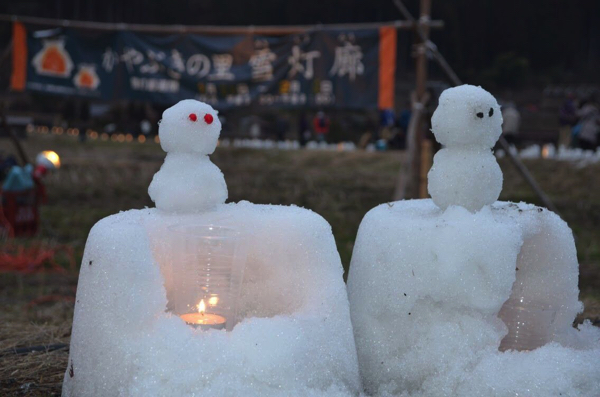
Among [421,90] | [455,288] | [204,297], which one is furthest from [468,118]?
[421,90]

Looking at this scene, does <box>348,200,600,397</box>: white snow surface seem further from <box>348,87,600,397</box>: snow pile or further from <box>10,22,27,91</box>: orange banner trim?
<box>10,22,27,91</box>: orange banner trim

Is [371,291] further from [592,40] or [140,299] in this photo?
[592,40]

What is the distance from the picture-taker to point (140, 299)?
6.87ft

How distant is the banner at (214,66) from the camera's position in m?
7.24

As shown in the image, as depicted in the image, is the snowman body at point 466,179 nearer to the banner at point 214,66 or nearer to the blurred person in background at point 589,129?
the banner at point 214,66

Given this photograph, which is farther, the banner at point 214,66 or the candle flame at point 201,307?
the banner at point 214,66

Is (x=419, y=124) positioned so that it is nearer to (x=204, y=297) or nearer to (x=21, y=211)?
(x=21, y=211)

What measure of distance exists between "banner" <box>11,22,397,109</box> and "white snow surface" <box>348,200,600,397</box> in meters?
4.91

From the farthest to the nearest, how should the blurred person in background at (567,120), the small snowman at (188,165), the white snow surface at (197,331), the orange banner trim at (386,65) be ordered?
the blurred person in background at (567,120) < the orange banner trim at (386,65) < the small snowman at (188,165) < the white snow surface at (197,331)

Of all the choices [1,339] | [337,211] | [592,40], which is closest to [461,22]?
[592,40]

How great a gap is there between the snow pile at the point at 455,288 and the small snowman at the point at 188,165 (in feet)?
1.78

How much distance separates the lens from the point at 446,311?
2350 mm

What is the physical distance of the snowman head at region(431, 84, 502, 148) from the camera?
2443 millimetres

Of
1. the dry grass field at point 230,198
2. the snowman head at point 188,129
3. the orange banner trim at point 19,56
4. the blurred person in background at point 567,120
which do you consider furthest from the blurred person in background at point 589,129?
the snowman head at point 188,129
